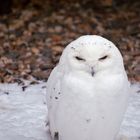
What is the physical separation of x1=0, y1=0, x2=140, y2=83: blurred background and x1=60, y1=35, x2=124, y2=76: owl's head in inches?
60.1

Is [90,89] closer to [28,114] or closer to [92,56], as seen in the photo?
[92,56]

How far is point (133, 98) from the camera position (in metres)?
3.74

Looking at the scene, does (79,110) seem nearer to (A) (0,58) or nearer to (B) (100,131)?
(B) (100,131)

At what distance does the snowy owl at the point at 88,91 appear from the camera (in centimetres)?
252

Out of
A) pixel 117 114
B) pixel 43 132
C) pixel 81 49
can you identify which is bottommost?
pixel 43 132

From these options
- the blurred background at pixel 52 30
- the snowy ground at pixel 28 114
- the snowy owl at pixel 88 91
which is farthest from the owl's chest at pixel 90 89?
the blurred background at pixel 52 30

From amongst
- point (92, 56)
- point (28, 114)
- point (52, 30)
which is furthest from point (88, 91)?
point (52, 30)

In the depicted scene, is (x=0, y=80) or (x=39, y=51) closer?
(x=0, y=80)

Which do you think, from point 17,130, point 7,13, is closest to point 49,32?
point 7,13

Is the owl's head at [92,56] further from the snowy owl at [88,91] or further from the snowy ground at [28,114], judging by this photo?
the snowy ground at [28,114]

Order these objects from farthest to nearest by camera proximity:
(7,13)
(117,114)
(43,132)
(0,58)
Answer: (7,13) < (0,58) < (43,132) < (117,114)

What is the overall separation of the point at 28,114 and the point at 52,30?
1.51 meters

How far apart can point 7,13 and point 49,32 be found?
0.58 metres

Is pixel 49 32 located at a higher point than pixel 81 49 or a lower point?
lower
